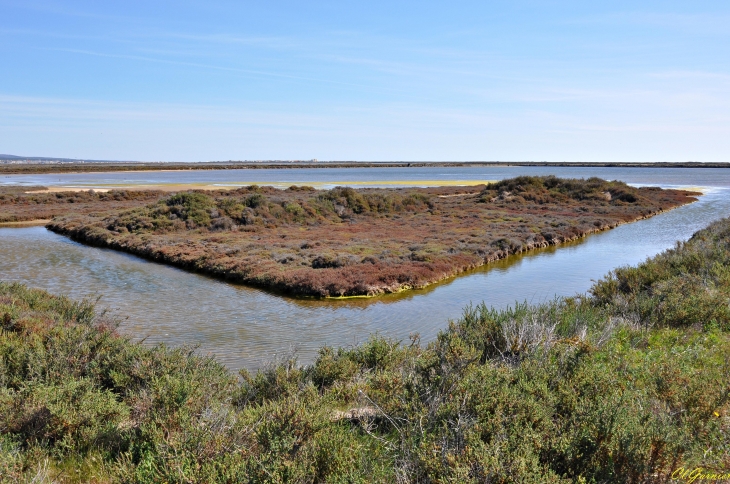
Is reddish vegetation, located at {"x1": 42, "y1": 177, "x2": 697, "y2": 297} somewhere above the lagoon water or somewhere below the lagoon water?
above

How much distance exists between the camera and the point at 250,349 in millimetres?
11789

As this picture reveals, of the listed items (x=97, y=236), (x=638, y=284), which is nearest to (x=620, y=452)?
(x=638, y=284)

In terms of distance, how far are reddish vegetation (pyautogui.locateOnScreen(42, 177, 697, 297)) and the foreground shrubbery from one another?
32.6 feet

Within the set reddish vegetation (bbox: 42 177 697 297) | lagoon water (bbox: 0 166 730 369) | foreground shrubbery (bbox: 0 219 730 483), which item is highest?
foreground shrubbery (bbox: 0 219 730 483)

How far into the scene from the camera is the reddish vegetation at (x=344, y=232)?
19500mm

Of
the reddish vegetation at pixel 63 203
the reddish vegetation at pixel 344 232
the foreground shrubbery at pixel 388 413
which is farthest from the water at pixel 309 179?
the foreground shrubbery at pixel 388 413

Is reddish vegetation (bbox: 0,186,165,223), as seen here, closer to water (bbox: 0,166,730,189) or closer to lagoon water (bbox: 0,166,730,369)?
lagoon water (bbox: 0,166,730,369)

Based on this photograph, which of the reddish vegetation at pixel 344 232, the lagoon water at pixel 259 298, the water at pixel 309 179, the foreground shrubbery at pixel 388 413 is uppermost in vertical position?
the water at pixel 309 179

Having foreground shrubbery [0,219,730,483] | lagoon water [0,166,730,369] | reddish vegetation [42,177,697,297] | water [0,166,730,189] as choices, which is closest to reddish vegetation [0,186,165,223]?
reddish vegetation [42,177,697,297]

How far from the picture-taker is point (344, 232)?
96.7 feet

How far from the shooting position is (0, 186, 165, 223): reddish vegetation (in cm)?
4177

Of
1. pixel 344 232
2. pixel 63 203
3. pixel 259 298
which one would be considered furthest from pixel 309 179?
pixel 259 298

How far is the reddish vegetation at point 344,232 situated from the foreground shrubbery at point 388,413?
32.6 feet

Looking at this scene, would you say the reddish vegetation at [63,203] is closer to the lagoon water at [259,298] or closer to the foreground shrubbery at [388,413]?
the lagoon water at [259,298]
